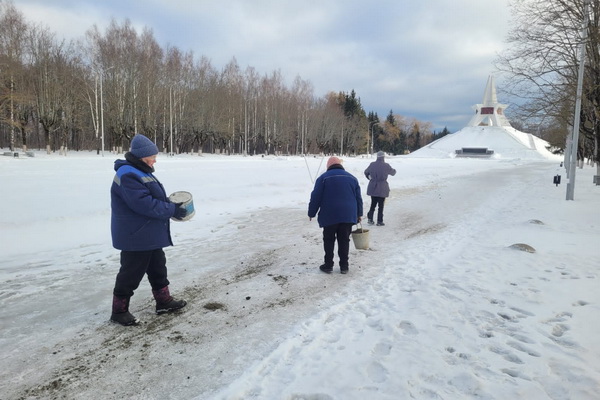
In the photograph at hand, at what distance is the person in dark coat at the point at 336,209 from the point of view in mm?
5266

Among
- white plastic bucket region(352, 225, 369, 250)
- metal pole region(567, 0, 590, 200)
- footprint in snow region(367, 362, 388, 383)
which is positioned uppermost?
metal pole region(567, 0, 590, 200)

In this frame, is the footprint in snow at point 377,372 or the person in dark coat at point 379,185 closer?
the footprint in snow at point 377,372

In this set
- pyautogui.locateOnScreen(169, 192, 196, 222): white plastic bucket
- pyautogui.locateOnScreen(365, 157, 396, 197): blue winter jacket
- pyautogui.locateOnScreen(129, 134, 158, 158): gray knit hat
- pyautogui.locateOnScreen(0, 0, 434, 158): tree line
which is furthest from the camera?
pyautogui.locateOnScreen(0, 0, 434, 158): tree line

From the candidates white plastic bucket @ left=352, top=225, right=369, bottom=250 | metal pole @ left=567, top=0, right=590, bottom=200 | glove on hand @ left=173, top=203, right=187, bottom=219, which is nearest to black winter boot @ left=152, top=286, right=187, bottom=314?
glove on hand @ left=173, top=203, right=187, bottom=219

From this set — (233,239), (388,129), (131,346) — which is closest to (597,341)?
(131,346)

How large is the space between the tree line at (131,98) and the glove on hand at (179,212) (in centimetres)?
3003

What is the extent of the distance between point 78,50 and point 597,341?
45874mm

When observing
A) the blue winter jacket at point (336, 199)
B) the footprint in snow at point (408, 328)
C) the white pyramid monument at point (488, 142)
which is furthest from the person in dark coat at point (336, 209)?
the white pyramid monument at point (488, 142)

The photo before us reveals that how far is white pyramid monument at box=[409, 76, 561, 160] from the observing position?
80.1 meters

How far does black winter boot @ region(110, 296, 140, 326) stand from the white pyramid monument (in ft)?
269

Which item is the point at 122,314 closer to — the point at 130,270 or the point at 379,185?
the point at 130,270

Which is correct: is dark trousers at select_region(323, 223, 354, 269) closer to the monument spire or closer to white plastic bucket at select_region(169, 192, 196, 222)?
white plastic bucket at select_region(169, 192, 196, 222)

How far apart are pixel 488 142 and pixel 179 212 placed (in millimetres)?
96759

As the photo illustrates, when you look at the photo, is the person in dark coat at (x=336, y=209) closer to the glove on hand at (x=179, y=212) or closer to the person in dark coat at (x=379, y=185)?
the glove on hand at (x=179, y=212)
